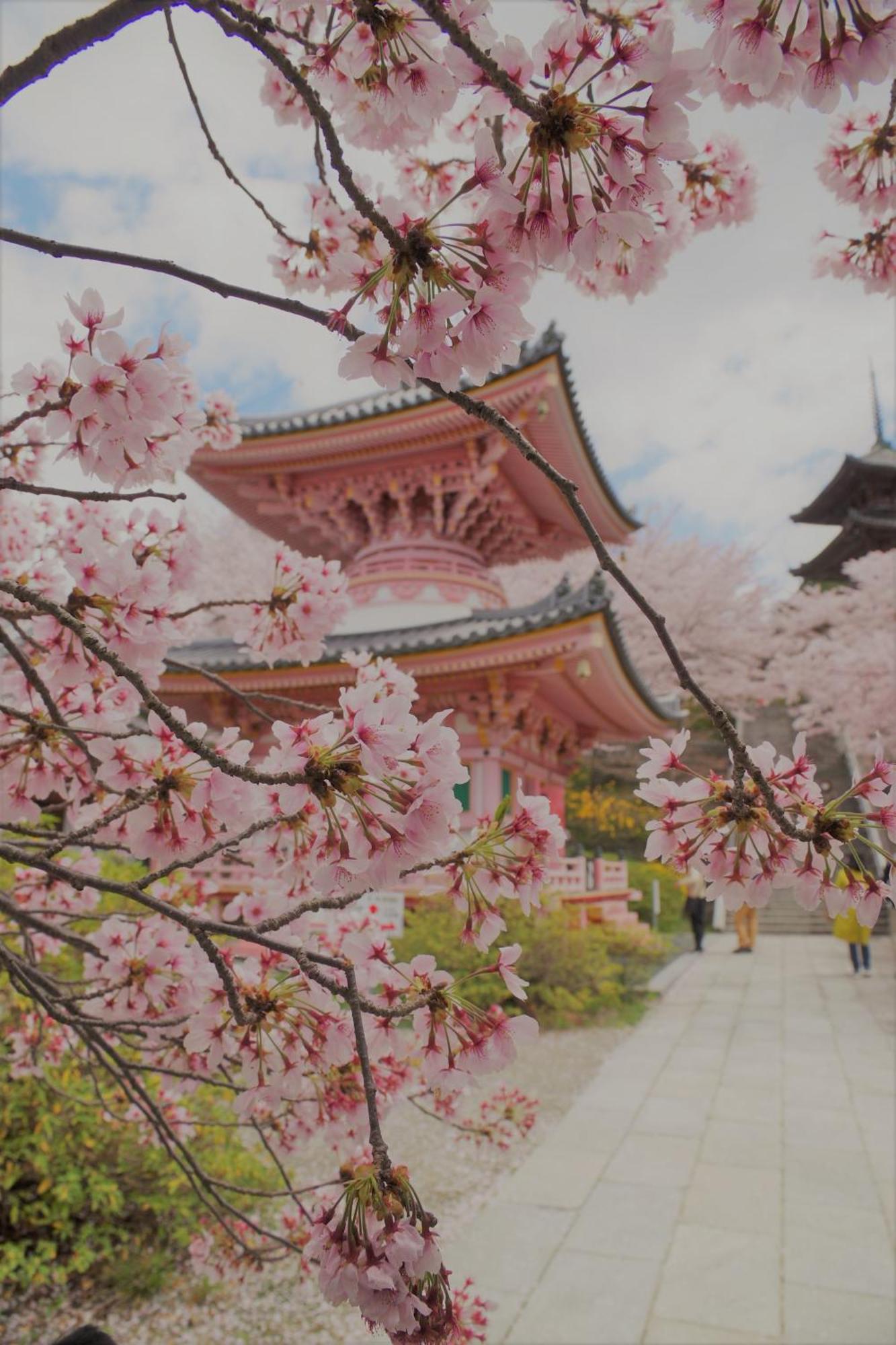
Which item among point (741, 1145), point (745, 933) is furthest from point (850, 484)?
point (741, 1145)

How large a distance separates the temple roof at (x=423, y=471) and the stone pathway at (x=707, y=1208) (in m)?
5.72

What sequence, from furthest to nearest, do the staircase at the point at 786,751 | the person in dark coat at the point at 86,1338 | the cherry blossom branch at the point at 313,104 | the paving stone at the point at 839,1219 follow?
the staircase at the point at 786,751 < the paving stone at the point at 839,1219 < the person in dark coat at the point at 86,1338 < the cherry blossom branch at the point at 313,104

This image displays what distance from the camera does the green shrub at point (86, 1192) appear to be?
3088 mm

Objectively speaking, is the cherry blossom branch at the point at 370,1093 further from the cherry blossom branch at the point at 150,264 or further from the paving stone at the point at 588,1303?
the paving stone at the point at 588,1303

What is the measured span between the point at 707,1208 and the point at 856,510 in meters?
20.6

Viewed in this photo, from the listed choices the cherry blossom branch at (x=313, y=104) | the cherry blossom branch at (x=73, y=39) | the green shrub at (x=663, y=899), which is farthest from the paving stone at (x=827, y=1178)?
the green shrub at (x=663, y=899)

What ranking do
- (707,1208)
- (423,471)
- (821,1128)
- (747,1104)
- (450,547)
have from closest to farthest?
(707,1208) → (821,1128) → (747,1104) → (423,471) → (450,547)

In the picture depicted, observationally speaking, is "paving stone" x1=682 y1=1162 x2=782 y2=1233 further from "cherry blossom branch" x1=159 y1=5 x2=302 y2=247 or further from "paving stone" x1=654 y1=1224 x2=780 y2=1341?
"cherry blossom branch" x1=159 y1=5 x2=302 y2=247

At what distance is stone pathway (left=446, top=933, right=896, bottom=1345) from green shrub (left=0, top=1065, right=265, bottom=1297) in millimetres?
1129

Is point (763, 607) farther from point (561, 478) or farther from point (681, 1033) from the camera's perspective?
point (561, 478)

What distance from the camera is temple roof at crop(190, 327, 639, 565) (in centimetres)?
834

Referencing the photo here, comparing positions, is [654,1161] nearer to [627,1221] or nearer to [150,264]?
[627,1221]

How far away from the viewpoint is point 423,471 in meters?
9.33

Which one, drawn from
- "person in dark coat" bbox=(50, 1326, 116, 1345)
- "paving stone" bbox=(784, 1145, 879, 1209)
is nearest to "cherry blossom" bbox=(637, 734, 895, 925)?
"person in dark coat" bbox=(50, 1326, 116, 1345)
